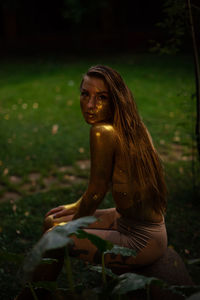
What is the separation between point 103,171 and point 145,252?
554mm

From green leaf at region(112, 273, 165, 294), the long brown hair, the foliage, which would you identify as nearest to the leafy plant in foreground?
green leaf at region(112, 273, 165, 294)

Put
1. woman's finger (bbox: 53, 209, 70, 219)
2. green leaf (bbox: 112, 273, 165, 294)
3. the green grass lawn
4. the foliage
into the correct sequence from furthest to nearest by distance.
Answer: the green grass lawn < the foliage < woman's finger (bbox: 53, 209, 70, 219) < green leaf (bbox: 112, 273, 165, 294)

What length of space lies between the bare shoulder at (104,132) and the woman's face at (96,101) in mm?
99

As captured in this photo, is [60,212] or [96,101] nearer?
[96,101]

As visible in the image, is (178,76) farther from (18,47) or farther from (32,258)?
(32,258)

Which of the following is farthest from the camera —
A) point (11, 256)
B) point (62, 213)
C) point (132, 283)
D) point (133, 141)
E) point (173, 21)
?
point (173, 21)

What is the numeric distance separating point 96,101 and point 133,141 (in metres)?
0.33

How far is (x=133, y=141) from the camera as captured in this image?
2.29m

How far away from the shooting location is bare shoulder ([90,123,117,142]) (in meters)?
2.18

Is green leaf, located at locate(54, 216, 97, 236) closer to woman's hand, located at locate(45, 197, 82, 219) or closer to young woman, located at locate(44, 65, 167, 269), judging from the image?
young woman, located at locate(44, 65, 167, 269)

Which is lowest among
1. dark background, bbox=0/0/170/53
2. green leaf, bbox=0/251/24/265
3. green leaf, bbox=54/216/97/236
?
green leaf, bbox=0/251/24/265

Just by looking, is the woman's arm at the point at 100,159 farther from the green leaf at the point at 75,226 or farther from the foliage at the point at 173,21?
the foliage at the point at 173,21

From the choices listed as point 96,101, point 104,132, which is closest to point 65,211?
point 104,132

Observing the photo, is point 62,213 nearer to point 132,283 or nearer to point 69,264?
point 69,264
